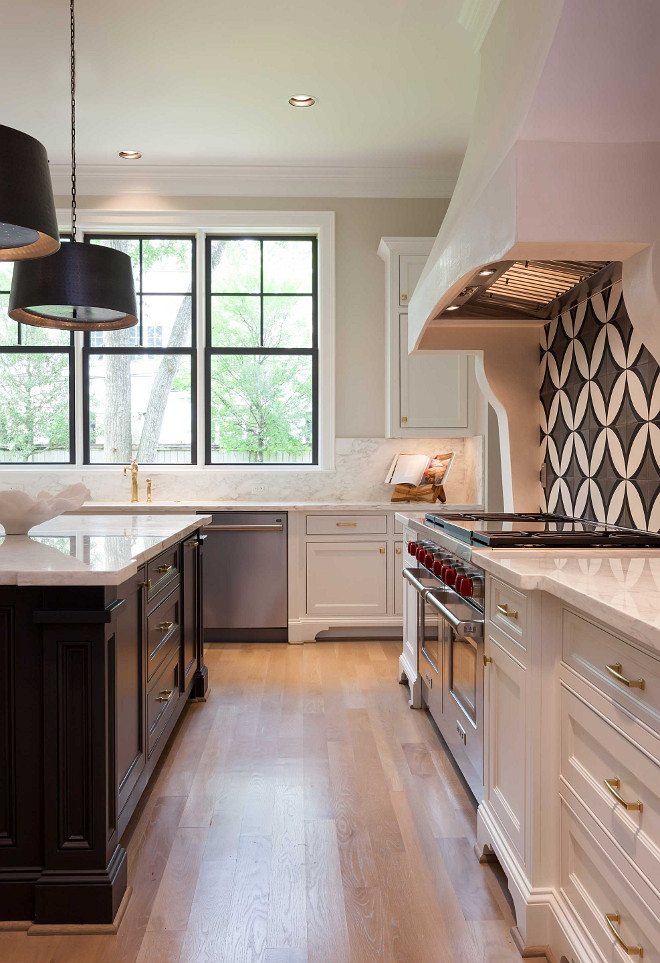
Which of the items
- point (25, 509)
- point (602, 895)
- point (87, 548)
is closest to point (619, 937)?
point (602, 895)

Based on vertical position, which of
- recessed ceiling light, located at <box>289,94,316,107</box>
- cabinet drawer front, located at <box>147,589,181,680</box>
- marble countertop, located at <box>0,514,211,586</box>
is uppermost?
recessed ceiling light, located at <box>289,94,316,107</box>

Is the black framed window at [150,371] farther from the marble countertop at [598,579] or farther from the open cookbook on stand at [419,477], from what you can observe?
the marble countertop at [598,579]

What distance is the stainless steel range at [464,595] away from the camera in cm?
225

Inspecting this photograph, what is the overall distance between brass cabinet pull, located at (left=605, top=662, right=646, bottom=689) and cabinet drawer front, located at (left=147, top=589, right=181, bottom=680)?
1575 millimetres

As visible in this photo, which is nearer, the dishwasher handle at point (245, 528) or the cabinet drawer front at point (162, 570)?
the cabinet drawer front at point (162, 570)

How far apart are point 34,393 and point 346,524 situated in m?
2.52

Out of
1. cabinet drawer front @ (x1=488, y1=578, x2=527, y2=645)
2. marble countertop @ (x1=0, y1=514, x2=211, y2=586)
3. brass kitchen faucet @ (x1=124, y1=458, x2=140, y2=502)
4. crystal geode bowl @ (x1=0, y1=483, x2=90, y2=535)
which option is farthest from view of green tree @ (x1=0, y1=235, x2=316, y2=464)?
cabinet drawer front @ (x1=488, y1=578, x2=527, y2=645)

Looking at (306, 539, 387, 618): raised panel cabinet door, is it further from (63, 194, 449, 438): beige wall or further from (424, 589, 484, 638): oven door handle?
(424, 589, 484, 638): oven door handle

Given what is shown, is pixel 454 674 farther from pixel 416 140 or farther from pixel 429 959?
pixel 416 140

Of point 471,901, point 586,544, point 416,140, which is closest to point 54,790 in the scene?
point 471,901

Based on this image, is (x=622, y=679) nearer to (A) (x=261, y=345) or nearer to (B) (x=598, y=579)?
(B) (x=598, y=579)

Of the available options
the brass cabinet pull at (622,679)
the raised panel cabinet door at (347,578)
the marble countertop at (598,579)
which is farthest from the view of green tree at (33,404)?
the brass cabinet pull at (622,679)

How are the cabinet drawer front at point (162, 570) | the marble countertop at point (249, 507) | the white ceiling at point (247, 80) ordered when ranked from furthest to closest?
the marble countertop at point (249, 507) → the white ceiling at point (247, 80) → the cabinet drawer front at point (162, 570)

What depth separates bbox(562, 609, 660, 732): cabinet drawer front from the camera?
1247mm
